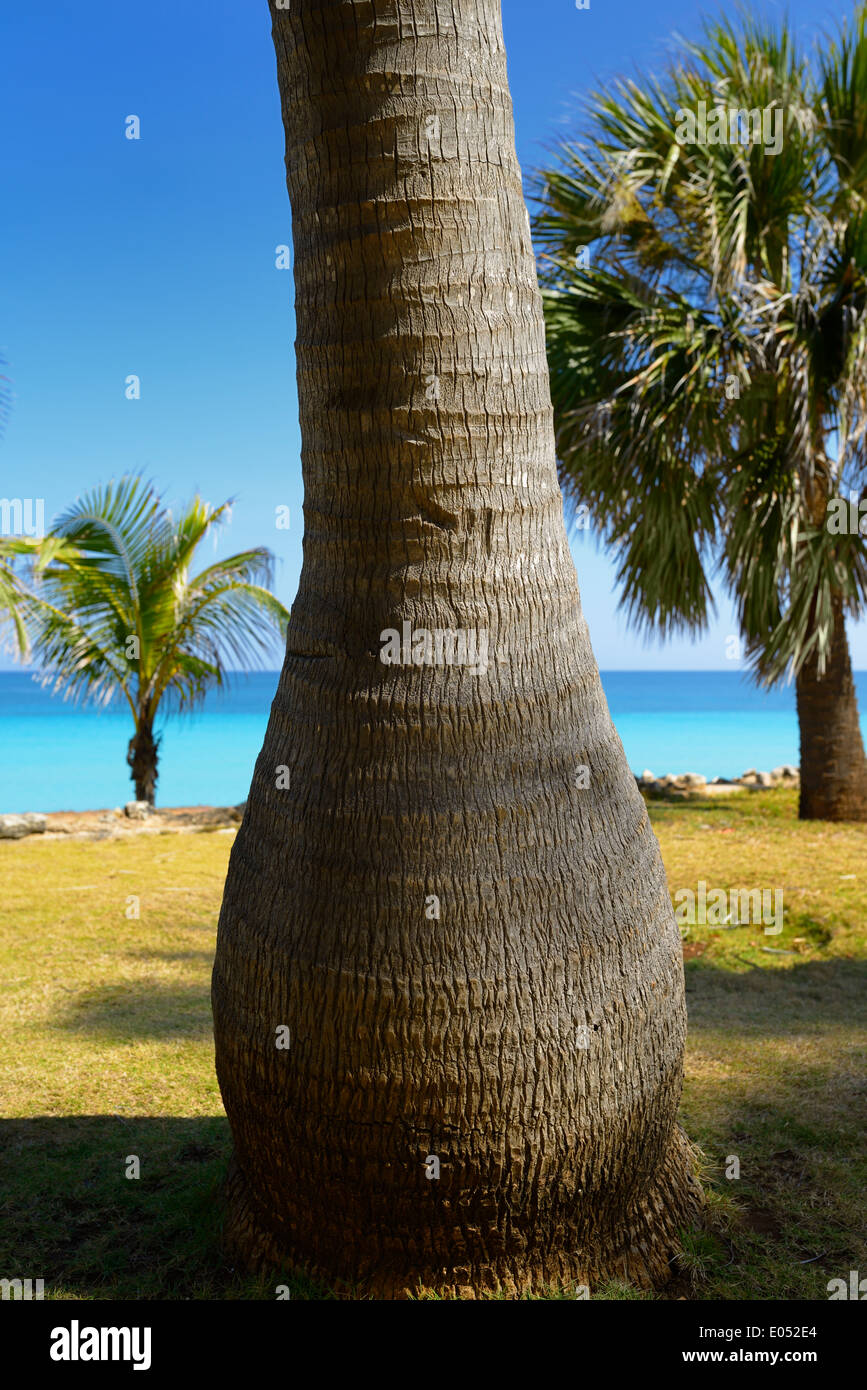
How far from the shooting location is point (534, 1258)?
→ 2.57 meters

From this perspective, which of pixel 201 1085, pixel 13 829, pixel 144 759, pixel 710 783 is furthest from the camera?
pixel 710 783

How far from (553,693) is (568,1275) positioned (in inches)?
60.9

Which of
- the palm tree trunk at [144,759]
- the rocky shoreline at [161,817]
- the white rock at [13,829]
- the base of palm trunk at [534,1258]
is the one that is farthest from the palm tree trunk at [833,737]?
the white rock at [13,829]

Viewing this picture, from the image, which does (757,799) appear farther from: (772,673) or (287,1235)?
(287,1235)

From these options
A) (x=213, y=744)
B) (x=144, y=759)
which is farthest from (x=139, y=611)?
(x=213, y=744)

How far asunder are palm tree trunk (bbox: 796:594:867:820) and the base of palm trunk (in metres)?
6.84

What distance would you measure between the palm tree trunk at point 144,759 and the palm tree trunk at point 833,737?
7.38m

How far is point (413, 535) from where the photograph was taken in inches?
99.0

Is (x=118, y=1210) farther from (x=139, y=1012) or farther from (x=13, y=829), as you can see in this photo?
(x=13, y=829)

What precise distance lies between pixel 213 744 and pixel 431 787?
52.7m

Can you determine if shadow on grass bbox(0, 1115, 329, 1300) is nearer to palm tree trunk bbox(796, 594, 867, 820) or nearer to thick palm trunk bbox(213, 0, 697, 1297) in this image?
thick palm trunk bbox(213, 0, 697, 1297)

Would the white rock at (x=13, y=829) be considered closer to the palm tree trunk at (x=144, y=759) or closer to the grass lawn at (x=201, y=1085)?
the palm tree trunk at (x=144, y=759)

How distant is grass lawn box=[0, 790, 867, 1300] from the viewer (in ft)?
9.57
